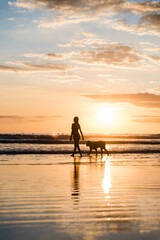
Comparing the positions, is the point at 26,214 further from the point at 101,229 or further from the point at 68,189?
the point at 68,189

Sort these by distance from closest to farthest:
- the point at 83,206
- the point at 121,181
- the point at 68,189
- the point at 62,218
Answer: the point at 62,218 → the point at 83,206 → the point at 68,189 → the point at 121,181

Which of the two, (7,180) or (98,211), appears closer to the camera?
(98,211)

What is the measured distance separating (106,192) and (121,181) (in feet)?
6.39

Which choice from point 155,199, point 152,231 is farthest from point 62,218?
point 155,199

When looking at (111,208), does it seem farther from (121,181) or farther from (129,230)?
(121,181)

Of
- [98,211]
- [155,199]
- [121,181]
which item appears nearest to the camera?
[98,211]

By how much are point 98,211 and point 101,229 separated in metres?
1.03

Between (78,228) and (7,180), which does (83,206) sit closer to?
(78,228)

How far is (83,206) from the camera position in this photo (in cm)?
548

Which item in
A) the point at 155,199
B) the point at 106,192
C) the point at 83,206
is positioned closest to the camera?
the point at 83,206

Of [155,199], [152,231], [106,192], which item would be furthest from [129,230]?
[106,192]

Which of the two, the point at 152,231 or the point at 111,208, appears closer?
the point at 152,231

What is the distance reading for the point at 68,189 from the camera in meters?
7.42

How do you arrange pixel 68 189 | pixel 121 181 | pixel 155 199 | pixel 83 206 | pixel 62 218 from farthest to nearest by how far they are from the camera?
pixel 121 181
pixel 68 189
pixel 155 199
pixel 83 206
pixel 62 218
